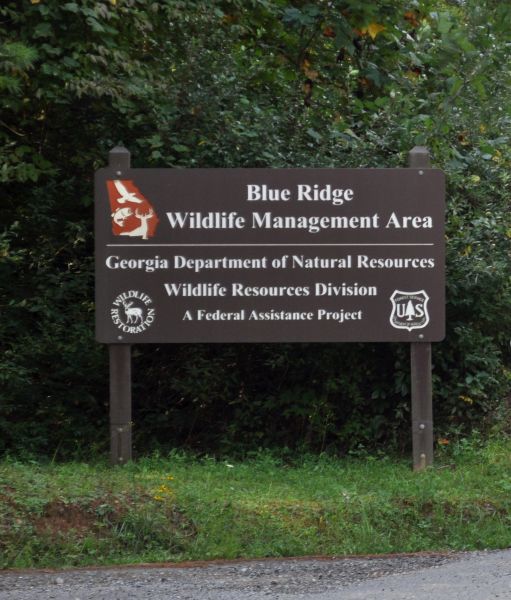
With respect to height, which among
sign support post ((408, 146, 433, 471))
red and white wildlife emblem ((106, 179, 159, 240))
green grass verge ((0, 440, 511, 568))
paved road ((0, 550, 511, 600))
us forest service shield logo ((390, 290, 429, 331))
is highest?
red and white wildlife emblem ((106, 179, 159, 240))

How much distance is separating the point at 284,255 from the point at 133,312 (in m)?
1.26

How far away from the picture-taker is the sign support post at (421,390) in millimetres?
8406

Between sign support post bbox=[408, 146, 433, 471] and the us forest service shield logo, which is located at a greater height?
the us forest service shield logo

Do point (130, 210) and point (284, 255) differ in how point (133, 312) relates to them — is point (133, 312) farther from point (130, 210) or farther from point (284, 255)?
point (284, 255)

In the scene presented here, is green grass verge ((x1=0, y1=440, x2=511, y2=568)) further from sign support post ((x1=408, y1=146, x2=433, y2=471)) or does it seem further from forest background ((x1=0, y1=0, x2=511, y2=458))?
forest background ((x1=0, y1=0, x2=511, y2=458))

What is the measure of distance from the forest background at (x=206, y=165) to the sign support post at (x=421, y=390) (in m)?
0.64

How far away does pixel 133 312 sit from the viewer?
830cm

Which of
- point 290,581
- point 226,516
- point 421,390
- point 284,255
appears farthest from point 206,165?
point 290,581

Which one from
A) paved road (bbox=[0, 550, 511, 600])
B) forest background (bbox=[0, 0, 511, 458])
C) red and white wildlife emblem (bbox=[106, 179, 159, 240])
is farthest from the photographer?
forest background (bbox=[0, 0, 511, 458])

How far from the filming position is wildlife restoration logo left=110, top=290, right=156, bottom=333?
326 inches

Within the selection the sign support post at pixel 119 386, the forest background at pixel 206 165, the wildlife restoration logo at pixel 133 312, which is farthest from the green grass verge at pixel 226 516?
the forest background at pixel 206 165

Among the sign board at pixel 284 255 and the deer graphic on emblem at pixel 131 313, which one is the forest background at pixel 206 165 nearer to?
the sign board at pixel 284 255

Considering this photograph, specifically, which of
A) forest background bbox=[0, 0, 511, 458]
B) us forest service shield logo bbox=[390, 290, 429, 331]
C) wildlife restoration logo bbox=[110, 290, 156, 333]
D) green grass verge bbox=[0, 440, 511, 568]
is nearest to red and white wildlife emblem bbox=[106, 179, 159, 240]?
wildlife restoration logo bbox=[110, 290, 156, 333]

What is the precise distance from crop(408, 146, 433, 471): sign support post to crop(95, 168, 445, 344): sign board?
0.34ft
